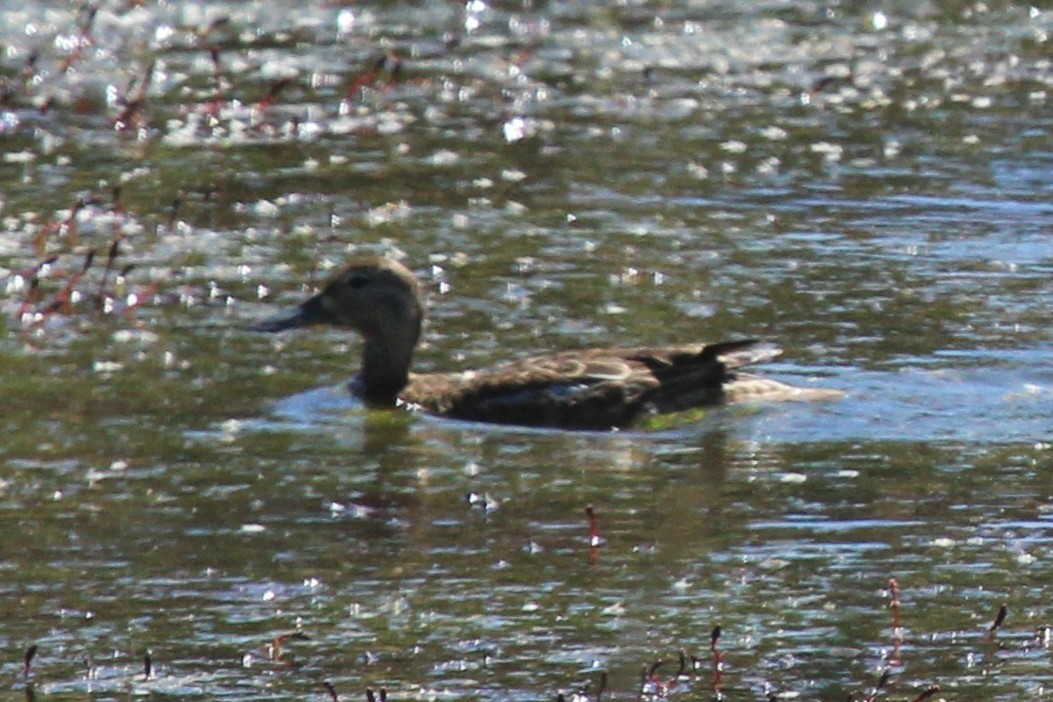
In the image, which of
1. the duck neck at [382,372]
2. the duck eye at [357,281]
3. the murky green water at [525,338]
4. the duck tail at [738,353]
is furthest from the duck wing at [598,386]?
the duck eye at [357,281]

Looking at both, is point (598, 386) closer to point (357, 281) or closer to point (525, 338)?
point (525, 338)

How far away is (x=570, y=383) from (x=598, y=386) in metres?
0.15

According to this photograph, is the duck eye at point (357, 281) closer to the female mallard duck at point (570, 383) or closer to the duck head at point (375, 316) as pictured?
the duck head at point (375, 316)

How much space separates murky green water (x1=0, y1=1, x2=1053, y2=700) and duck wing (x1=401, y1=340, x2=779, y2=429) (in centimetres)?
14

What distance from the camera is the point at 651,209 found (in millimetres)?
14461

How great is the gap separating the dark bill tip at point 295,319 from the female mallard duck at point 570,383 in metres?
0.30

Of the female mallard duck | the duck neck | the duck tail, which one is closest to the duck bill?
the female mallard duck

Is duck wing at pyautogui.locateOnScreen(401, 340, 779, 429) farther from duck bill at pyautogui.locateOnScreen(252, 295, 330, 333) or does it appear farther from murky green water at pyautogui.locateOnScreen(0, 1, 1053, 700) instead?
duck bill at pyautogui.locateOnScreen(252, 295, 330, 333)

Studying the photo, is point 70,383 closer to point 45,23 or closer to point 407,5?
point 45,23

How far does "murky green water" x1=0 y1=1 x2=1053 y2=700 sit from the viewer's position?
754 cm

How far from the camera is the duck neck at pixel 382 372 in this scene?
11242 millimetres

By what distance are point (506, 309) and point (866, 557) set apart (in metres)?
4.33

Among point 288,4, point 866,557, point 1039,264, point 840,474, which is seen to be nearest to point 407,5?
point 288,4

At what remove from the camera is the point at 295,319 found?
11609 millimetres
